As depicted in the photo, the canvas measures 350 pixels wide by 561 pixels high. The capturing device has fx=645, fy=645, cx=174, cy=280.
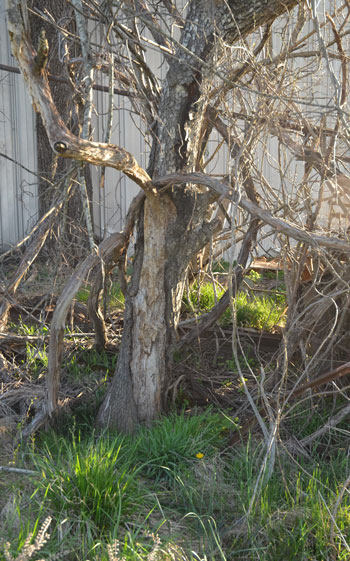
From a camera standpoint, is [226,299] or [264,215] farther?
[226,299]

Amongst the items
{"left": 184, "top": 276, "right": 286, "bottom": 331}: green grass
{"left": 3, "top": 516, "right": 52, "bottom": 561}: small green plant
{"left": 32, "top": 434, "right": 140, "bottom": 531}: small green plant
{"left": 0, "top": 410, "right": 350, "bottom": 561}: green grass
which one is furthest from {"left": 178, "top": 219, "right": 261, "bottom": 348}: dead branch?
{"left": 3, "top": 516, "right": 52, "bottom": 561}: small green plant

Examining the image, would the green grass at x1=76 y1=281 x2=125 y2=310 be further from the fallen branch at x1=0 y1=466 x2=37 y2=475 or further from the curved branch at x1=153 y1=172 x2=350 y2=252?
the fallen branch at x1=0 y1=466 x2=37 y2=475

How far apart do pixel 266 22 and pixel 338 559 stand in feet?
9.06

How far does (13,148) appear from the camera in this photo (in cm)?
958

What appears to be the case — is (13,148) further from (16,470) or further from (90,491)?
(90,491)

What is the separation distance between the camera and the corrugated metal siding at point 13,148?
9.45 meters

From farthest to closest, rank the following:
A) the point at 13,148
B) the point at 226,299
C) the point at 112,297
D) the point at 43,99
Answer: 1. the point at 13,148
2. the point at 112,297
3. the point at 226,299
4. the point at 43,99

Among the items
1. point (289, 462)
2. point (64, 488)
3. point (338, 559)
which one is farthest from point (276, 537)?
point (64, 488)

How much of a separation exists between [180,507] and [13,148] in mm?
7591

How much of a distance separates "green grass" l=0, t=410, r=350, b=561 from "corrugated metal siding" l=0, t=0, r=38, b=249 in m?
6.60

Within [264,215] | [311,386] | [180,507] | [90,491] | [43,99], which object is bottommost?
[180,507]

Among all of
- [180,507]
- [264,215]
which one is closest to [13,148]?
[264,215]

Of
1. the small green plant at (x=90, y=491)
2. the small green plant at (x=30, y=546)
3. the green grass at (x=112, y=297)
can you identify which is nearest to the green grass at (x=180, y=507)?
the small green plant at (x=90, y=491)

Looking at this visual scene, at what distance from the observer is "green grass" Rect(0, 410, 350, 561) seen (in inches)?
103
